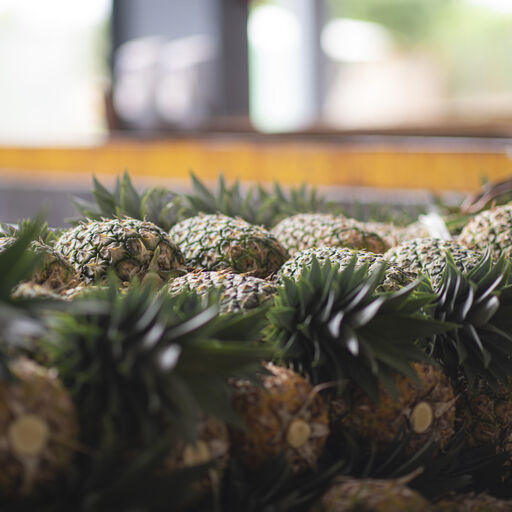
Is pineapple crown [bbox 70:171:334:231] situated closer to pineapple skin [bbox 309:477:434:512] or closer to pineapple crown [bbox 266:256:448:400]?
pineapple crown [bbox 266:256:448:400]

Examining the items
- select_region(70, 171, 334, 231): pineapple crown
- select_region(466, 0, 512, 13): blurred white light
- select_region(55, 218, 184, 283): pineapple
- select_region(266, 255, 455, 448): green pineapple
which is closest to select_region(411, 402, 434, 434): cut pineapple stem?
select_region(266, 255, 455, 448): green pineapple

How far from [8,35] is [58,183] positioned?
4.12 meters

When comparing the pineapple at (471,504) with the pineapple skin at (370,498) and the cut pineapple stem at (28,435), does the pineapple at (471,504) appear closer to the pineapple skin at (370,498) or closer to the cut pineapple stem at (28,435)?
the pineapple skin at (370,498)

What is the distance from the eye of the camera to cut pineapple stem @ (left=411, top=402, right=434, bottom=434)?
0.71 m

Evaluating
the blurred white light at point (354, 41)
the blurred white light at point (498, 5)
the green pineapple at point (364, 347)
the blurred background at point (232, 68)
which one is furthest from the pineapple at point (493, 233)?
the blurred white light at point (354, 41)

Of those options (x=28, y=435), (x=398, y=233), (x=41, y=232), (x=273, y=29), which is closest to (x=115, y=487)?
(x=28, y=435)

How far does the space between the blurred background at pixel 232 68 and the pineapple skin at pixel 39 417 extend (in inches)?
151

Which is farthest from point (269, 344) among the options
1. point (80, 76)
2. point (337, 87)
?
point (337, 87)

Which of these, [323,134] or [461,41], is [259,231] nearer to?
[323,134]

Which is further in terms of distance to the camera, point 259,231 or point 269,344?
point 259,231

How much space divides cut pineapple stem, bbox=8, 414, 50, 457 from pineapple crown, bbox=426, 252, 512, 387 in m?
0.42

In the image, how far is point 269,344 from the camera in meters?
0.70

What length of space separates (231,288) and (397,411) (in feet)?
0.74

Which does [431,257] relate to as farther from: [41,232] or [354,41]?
[354,41]
